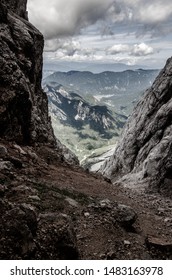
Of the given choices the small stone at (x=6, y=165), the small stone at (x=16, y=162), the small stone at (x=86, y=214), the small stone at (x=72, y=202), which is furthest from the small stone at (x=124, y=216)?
the small stone at (x=16, y=162)

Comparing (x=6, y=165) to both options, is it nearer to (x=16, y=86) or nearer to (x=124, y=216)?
(x=124, y=216)

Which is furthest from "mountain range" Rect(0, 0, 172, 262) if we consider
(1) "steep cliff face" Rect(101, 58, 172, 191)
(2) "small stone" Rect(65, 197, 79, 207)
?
(1) "steep cliff face" Rect(101, 58, 172, 191)

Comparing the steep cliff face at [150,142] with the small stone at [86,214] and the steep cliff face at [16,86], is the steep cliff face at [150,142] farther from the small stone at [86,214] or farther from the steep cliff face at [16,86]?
the small stone at [86,214]

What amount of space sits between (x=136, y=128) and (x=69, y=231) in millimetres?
61468

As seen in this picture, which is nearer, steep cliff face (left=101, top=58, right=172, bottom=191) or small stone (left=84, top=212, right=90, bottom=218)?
small stone (left=84, top=212, right=90, bottom=218)

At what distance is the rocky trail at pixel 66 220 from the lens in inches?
617

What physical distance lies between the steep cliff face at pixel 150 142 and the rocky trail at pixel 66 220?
58.3 ft

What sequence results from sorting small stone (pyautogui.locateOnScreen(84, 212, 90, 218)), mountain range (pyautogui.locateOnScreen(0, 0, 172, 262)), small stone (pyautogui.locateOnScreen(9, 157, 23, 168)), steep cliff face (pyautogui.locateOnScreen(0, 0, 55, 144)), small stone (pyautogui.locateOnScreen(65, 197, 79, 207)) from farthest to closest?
1. steep cliff face (pyautogui.locateOnScreen(0, 0, 55, 144))
2. small stone (pyautogui.locateOnScreen(9, 157, 23, 168))
3. small stone (pyautogui.locateOnScreen(65, 197, 79, 207))
4. small stone (pyautogui.locateOnScreen(84, 212, 90, 218))
5. mountain range (pyautogui.locateOnScreen(0, 0, 172, 262))

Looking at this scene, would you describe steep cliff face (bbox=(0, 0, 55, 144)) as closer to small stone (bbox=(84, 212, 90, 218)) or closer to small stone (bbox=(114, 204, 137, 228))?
small stone (bbox=(84, 212, 90, 218))

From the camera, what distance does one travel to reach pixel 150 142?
63594 mm

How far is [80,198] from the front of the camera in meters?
24.7

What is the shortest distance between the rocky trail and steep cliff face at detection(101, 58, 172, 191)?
17772mm

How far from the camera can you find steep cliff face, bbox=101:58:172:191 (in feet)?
160

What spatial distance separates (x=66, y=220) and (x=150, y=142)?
1875 inches
